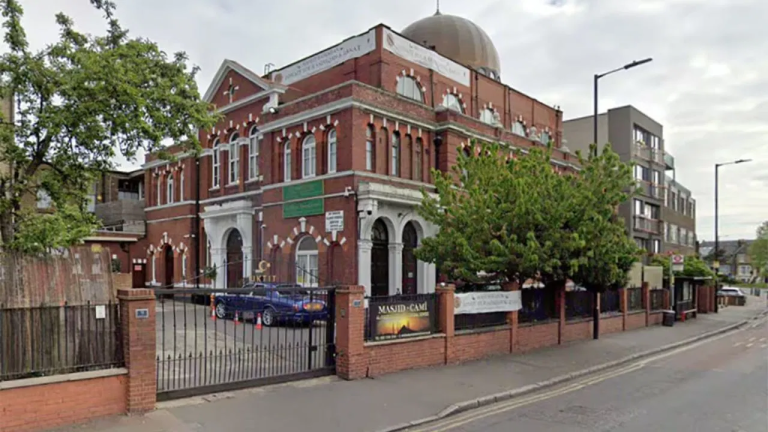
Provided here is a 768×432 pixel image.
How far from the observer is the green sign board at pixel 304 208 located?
850 inches

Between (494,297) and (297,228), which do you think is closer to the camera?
(494,297)

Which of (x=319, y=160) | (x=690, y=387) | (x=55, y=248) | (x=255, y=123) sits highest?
(x=255, y=123)

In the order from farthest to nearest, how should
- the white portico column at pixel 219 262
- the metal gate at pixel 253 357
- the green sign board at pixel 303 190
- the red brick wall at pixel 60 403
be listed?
the white portico column at pixel 219 262, the green sign board at pixel 303 190, the metal gate at pixel 253 357, the red brick wall at pixel 60 403

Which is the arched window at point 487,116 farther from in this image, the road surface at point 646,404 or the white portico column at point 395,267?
the road surface at point 646,404

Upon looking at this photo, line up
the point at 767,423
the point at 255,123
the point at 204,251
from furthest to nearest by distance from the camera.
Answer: the point at 204,251
the point at 255,123
the point at 767,423

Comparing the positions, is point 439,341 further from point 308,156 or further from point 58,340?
point 308,156

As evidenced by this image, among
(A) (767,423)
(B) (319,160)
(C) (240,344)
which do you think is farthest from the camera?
(B) (319,160)

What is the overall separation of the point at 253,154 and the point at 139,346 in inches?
758

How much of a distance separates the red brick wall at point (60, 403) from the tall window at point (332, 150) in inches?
563

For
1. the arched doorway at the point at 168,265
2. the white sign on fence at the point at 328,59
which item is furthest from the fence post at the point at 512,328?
the arched doorway at the point at 168,265

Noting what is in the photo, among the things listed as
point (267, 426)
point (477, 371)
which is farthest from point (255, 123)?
point (267, 426)

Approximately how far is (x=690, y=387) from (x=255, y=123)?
69.3ft

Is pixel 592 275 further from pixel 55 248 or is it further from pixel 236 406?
pixel 55 248

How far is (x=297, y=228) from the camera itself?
22.6 metres
